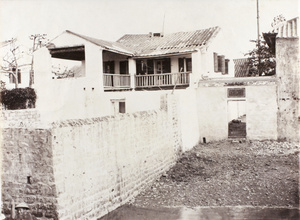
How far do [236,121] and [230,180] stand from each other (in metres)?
13.0

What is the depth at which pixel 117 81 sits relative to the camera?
2056 cm

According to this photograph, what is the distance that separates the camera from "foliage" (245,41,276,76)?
27.2 meters

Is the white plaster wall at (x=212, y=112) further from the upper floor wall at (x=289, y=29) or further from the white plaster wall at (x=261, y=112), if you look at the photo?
the upper floor wall at (x=289, y=29)

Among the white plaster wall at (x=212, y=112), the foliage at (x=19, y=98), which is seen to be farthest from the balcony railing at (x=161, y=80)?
the foliage at (x=19, y=98)

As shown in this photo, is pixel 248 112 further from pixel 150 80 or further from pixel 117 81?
pixel 117 81

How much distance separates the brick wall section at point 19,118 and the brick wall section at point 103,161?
730cm

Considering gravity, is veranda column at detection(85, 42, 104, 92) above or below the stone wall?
above

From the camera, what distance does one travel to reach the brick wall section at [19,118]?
1517 centimetres

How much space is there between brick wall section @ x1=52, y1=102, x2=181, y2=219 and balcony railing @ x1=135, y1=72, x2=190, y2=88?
9.37 m

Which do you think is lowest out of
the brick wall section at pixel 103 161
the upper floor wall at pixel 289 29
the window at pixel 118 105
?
the brick wall section at pixel 103 161

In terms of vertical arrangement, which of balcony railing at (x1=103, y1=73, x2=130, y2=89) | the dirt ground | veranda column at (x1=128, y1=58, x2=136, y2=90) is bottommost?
the dirt ground

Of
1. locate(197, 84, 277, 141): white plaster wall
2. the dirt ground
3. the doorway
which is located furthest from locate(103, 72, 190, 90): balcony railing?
the dirt ground

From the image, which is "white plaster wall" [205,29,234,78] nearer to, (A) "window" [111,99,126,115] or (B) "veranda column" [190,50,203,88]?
(B) "veranda column" [190,50,203,88]

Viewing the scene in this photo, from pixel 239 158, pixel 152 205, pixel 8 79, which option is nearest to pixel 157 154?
pixel 152 205
